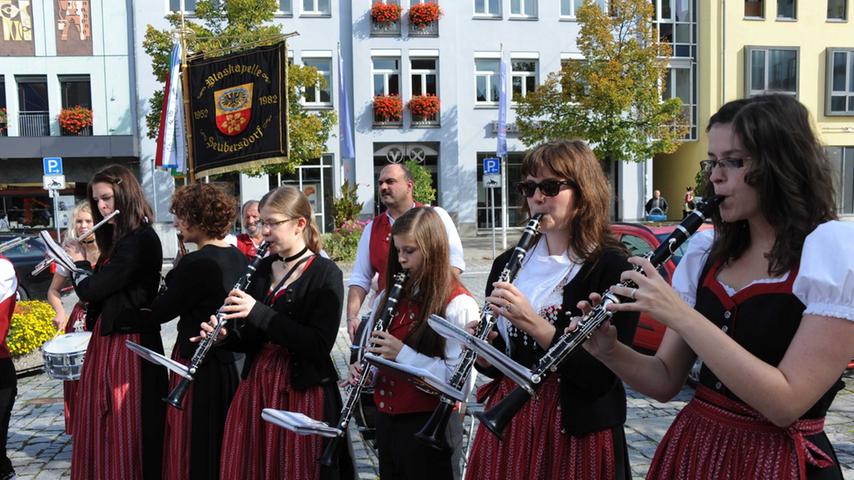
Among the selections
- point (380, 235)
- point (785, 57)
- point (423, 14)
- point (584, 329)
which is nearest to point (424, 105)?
point (423, 14)

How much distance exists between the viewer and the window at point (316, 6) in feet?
78.5

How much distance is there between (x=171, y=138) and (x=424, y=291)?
5151 mm

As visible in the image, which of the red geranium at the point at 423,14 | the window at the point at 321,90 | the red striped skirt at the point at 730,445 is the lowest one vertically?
the red striped skirt at the point at 730,445

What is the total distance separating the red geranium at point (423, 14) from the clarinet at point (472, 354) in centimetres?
2250

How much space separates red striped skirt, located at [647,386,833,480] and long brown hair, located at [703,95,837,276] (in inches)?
15.0

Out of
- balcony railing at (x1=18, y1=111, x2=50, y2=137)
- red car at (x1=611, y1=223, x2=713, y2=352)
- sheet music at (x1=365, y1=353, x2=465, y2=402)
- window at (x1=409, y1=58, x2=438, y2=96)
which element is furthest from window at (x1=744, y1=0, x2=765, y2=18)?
sheet music at (x1=365, y1=353, x2=465, y2=402)

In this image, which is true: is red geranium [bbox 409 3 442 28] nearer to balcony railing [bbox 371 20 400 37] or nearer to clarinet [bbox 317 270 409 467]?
balcony railing [bbox 371 20 400 37]

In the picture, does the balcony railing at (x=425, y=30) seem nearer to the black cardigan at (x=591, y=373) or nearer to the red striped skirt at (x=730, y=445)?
the black cardigan at (x=591, y=373)

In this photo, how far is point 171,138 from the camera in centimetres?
714

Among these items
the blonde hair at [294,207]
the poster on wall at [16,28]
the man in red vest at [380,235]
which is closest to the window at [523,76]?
the poster on wall at [16,28]

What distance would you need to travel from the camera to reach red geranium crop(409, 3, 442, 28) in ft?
77.2

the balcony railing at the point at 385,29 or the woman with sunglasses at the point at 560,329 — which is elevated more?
the balcony railing at the point at 385,29

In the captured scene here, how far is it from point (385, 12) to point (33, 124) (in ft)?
42.2

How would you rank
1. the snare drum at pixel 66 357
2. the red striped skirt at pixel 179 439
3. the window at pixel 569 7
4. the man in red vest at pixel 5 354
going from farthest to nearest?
the window at pixel 569 7, the snare drum at pixel 66 357, the man in red vest at pixel 5 354, the red striped skirt at pixel 179 439
